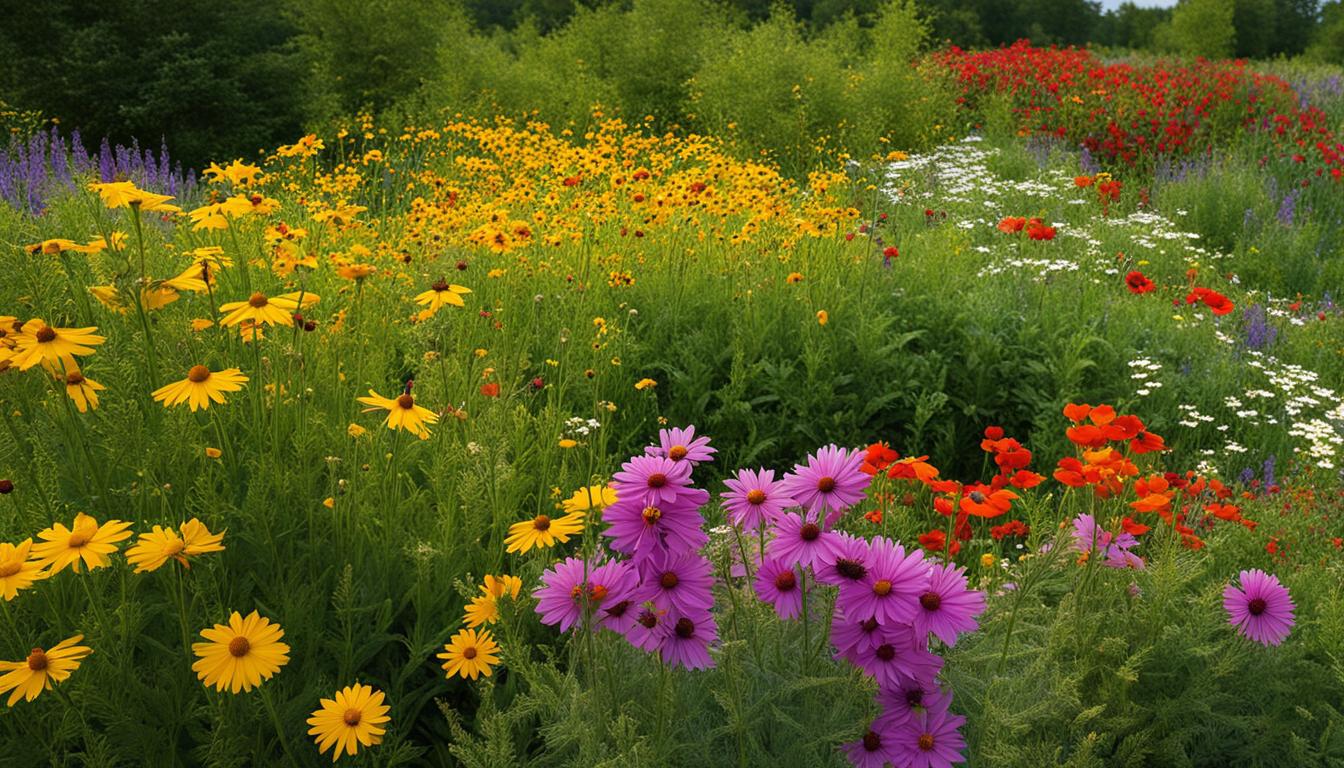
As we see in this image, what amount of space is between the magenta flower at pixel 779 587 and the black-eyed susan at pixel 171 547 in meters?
0.73

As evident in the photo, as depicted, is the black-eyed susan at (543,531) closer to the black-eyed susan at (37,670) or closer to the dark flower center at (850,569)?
the dark flower center at (850,569)

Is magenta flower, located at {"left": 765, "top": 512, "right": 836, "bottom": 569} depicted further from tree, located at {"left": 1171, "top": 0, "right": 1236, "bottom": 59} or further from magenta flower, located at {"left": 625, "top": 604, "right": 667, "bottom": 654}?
tree, located at {"left": 1171, "top": 0, "right": 1236, "bottom": 59}

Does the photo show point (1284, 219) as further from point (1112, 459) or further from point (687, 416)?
point (1112, 459)

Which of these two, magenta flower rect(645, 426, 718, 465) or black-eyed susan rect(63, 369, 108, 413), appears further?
black-eyed susan rect(63, 369, 108, 413)

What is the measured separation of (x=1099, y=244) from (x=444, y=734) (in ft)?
17.1

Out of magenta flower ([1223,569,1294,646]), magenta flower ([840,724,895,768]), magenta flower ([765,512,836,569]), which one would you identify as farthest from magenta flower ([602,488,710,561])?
magenta flower ([1223,569,1294,646])

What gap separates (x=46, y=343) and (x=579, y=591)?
942mm

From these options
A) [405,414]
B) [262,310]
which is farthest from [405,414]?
[262,310]

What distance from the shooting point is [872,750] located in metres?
1.25

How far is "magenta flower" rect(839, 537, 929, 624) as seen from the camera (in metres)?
1.14

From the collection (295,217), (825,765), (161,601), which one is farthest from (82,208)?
(825,765)

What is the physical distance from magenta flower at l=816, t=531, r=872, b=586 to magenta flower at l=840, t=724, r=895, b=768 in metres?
0.23

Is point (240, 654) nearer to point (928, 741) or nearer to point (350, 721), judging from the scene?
point (350, 721)

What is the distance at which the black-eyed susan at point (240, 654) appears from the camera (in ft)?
4.00
